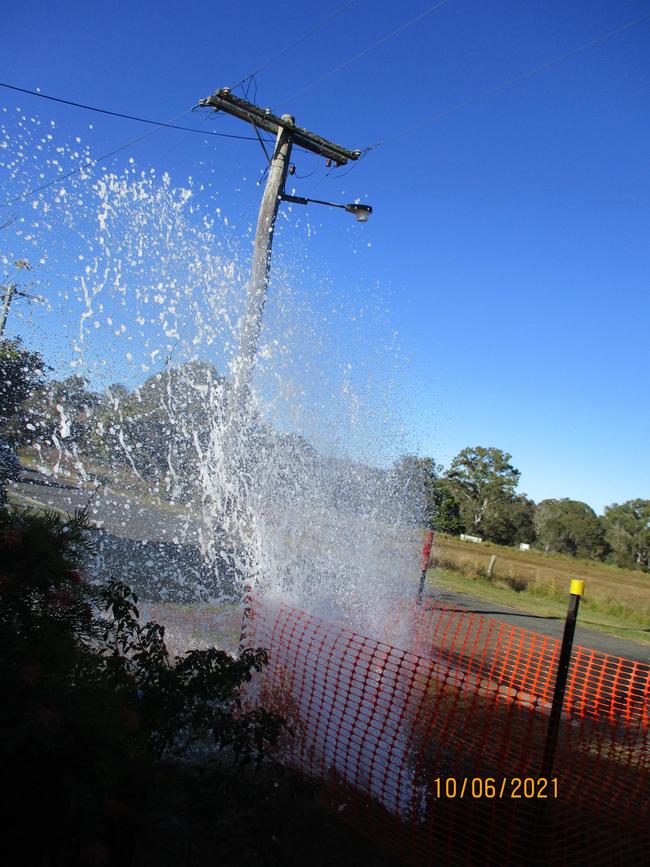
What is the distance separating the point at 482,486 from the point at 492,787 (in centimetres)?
7706

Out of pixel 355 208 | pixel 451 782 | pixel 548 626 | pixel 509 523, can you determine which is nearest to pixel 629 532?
pixel 509 523

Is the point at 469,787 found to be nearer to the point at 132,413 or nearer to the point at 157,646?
the point at 157,646

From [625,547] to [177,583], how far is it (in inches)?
3519

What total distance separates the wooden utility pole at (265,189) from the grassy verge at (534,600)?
421 inches

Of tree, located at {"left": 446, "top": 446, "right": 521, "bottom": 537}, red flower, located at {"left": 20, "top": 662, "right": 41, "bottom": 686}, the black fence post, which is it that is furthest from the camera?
tree, located at {"left": 446, "top": 446, "right": 521, "bottom": 537}

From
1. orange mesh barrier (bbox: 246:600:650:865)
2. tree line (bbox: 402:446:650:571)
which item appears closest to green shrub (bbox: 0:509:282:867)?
orange mesh barrier (bbox: 246:600:650:865)

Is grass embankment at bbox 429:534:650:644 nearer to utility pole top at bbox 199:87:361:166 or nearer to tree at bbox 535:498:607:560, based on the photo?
utility pole top at bbox 199:87:361:166

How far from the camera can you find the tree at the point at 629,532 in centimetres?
8194

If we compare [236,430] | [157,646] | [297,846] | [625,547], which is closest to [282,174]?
[236,430]

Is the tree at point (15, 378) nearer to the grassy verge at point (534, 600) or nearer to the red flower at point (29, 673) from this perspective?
the grassy verge at point (534, 600)

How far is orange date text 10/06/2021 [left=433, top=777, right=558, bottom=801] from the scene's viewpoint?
3.45m

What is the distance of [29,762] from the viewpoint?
1357mm

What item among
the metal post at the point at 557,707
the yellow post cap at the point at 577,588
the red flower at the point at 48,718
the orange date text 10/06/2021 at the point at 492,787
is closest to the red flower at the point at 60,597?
the red flower at the point at 48,718

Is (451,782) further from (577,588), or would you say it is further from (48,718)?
(48,718)
